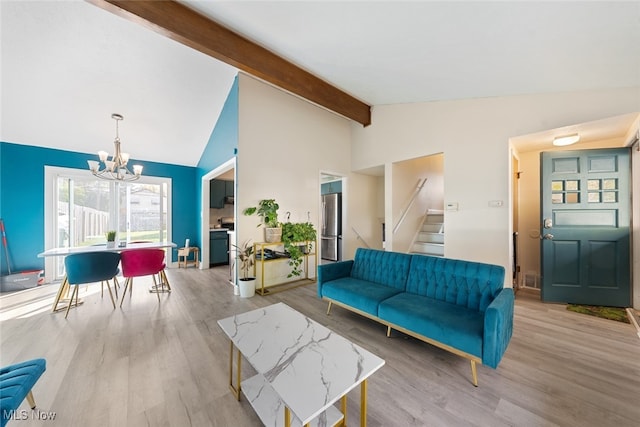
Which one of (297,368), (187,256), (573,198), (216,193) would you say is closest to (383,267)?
(297,368)

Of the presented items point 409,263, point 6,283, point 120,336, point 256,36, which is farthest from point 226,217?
point 409,263

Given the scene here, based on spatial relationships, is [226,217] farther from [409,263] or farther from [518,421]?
[518,421]

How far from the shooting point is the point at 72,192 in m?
4.53

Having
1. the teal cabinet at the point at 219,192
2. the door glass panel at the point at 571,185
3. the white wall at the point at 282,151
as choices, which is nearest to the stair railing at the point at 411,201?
the white wall at the point at 282,151

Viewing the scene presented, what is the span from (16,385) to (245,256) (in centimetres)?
253

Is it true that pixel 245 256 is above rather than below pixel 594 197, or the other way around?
below

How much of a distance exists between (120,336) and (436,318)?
310 centimetres

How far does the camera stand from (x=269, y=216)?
12.7 feet

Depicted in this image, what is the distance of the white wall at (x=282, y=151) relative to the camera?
3.68 m

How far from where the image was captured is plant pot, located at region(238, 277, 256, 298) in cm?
347

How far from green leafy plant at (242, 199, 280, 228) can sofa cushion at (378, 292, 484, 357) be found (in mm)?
2352

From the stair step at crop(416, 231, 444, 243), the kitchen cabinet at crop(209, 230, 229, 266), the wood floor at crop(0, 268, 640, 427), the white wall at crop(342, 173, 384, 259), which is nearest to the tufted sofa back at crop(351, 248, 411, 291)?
the wood floor at crop(0, 268, 640, 427)

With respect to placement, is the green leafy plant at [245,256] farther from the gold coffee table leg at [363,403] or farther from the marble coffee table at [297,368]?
the gold coffee table leg at [363,403]

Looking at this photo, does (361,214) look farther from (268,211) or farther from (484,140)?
(484,140)
